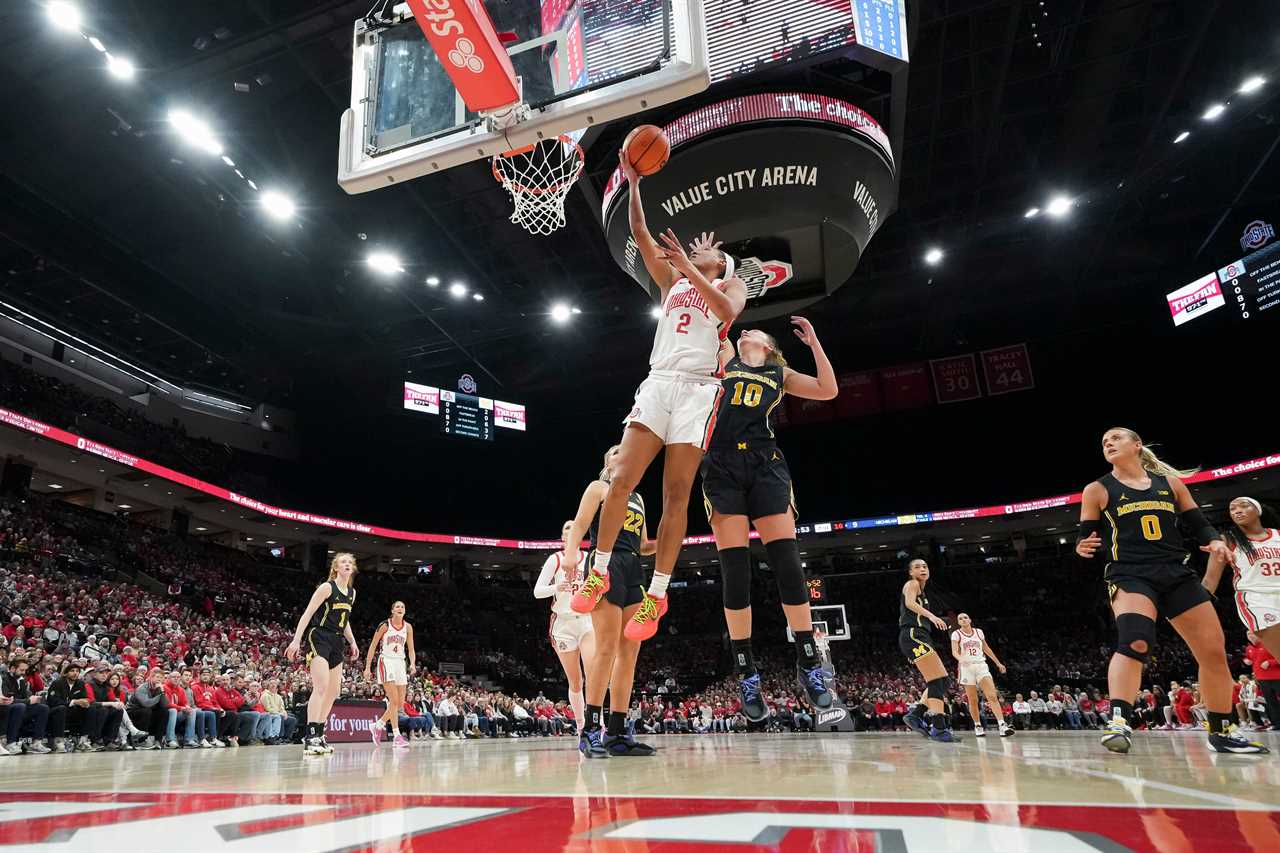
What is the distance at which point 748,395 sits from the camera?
4312 millimetres

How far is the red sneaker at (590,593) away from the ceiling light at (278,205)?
46.5 ft

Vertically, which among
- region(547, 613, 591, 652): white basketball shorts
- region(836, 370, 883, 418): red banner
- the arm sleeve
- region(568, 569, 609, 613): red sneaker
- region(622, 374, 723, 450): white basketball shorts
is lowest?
region(547, 613, 591, 652): white basketball shorts

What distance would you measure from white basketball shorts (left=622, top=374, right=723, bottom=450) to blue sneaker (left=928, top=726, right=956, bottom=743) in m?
5.61

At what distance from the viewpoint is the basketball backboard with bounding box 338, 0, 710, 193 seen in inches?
178

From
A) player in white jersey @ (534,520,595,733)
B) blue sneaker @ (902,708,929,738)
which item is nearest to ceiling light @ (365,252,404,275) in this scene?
player in white jersey @ (534,520,595,733)

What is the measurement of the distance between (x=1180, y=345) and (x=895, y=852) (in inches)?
1140

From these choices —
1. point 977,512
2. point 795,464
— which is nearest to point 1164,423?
point 977,512

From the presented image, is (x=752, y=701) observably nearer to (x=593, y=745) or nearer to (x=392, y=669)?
(x=593, y=745)

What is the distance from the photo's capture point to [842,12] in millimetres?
6801

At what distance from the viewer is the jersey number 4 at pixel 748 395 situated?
429 cm

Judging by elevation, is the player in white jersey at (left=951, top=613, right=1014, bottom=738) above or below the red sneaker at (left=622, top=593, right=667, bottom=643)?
below

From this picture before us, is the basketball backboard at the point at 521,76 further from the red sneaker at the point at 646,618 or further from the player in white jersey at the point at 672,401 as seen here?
the red sneaker at the point at 646,618

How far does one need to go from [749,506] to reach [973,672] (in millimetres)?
7700

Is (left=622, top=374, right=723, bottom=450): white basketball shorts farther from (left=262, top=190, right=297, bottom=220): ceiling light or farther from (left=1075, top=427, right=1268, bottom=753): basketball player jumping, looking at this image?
(left=262, top=190, right=297, bottom=220): ceiling light
